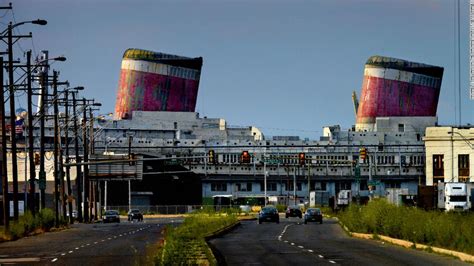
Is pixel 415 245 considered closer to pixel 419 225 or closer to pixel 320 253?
pixel 419 225

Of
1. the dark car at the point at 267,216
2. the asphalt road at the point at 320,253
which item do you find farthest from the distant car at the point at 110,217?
the asphalt road at the point at 320,253

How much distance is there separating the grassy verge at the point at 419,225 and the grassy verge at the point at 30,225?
65.0 ft

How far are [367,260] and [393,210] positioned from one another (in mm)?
21844

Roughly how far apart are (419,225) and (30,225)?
32.4 metres

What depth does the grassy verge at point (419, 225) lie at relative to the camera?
45.3 meters

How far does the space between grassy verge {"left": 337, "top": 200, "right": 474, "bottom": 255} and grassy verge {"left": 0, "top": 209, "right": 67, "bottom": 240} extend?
19827mm

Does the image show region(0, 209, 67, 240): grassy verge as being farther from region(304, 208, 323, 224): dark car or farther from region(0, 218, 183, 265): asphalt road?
region(304, 208, 323, 224): dark car

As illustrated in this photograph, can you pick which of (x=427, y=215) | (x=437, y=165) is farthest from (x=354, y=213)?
(x=437, y=165)

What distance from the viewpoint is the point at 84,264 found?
1609 inches

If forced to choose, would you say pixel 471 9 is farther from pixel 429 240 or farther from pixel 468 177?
pixel 468 177

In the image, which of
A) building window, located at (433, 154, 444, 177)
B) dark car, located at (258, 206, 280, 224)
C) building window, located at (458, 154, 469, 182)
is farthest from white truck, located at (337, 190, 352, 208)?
dark car, located at (258, 206, 280, 224)

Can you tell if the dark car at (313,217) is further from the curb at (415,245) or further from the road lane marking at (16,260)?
the road lane marking at (16,260)

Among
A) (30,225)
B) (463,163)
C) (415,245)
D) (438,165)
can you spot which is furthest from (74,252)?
(438,165)

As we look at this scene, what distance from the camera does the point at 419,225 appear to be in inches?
2078
